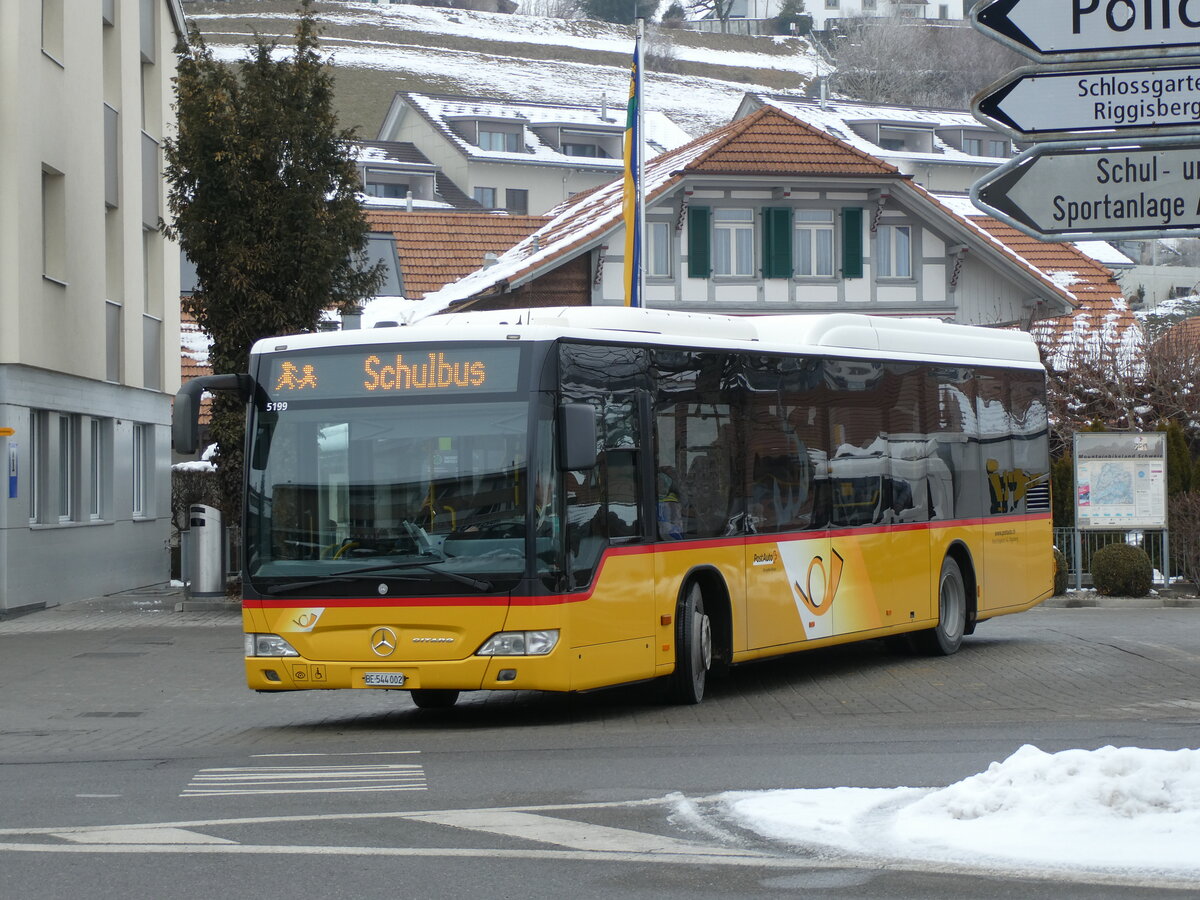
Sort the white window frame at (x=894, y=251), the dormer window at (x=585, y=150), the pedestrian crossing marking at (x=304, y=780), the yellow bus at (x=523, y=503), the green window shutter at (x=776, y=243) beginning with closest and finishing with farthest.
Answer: the pedestrian crossing marking at (x=304, y=780), the yellow bus at (x=523, y=503), the green window shutter at (x=776, y=243), the white window frame at (x=894, y=251), the dormer window at (x=585, y=150)

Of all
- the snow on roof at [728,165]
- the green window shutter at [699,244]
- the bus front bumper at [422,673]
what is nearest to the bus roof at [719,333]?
the bus front bumper at [422,673]

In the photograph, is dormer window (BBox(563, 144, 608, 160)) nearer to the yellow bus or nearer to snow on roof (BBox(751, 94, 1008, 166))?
snow on roof (BBox(751, 94, 1008, 166))

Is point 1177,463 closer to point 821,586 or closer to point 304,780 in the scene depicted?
point 821,586

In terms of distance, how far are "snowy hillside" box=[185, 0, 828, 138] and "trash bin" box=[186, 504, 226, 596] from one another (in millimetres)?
92649

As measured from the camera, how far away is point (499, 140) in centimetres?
8881

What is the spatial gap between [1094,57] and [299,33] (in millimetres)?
19530

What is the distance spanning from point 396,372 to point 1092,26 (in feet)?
18.7

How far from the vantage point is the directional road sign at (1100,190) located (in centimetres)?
817

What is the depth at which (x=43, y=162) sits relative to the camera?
25719mm

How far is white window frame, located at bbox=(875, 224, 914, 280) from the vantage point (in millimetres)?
40281

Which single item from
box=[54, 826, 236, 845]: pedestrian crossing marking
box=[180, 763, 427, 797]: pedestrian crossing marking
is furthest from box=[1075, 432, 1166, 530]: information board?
box=[54, 826, 236, 845]: pedestrian crossing marking

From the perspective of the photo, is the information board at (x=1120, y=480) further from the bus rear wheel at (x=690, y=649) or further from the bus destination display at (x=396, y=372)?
the bus destination display at (x=396, y=372)

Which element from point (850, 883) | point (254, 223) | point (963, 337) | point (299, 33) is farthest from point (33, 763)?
point (299, 33)

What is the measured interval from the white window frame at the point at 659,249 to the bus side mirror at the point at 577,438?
1040 inches
